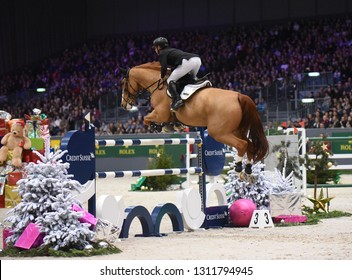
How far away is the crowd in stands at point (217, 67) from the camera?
87.1ft

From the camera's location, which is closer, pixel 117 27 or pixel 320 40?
pixel 320 40

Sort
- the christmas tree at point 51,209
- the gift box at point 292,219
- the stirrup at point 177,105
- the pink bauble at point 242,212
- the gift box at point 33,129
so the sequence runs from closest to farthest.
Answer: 1. the christmas tree at point 51,209
2. the stirrup at point 177,105
3. the pink bauble at point 242,212
4. the gift box at point 292,219
5. the gift box at point 33,129

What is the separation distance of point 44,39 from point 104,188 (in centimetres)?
2212

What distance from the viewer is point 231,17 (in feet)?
124

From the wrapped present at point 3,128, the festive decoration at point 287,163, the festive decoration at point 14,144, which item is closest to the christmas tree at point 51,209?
the festive decoration at point 287,163

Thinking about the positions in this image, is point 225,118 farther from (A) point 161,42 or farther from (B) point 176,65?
(A) point 161,42

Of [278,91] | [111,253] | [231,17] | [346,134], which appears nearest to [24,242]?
[111,253]

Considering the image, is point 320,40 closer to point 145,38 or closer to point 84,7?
point 145,38

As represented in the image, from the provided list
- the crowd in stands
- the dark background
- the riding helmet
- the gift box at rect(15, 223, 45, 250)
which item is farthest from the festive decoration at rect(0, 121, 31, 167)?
the dark background

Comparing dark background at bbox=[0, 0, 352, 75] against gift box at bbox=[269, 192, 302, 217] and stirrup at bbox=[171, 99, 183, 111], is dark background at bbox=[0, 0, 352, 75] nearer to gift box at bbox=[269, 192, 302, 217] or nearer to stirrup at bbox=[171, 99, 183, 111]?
gift box at bbox=[269, 192, 302, 217]

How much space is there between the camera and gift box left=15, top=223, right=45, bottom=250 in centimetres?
753

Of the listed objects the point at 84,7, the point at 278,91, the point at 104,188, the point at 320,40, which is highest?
the point at 84,7

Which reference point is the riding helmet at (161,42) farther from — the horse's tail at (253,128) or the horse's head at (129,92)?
the horse's tail at (253,128)

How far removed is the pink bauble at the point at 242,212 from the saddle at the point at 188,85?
1.91 m
